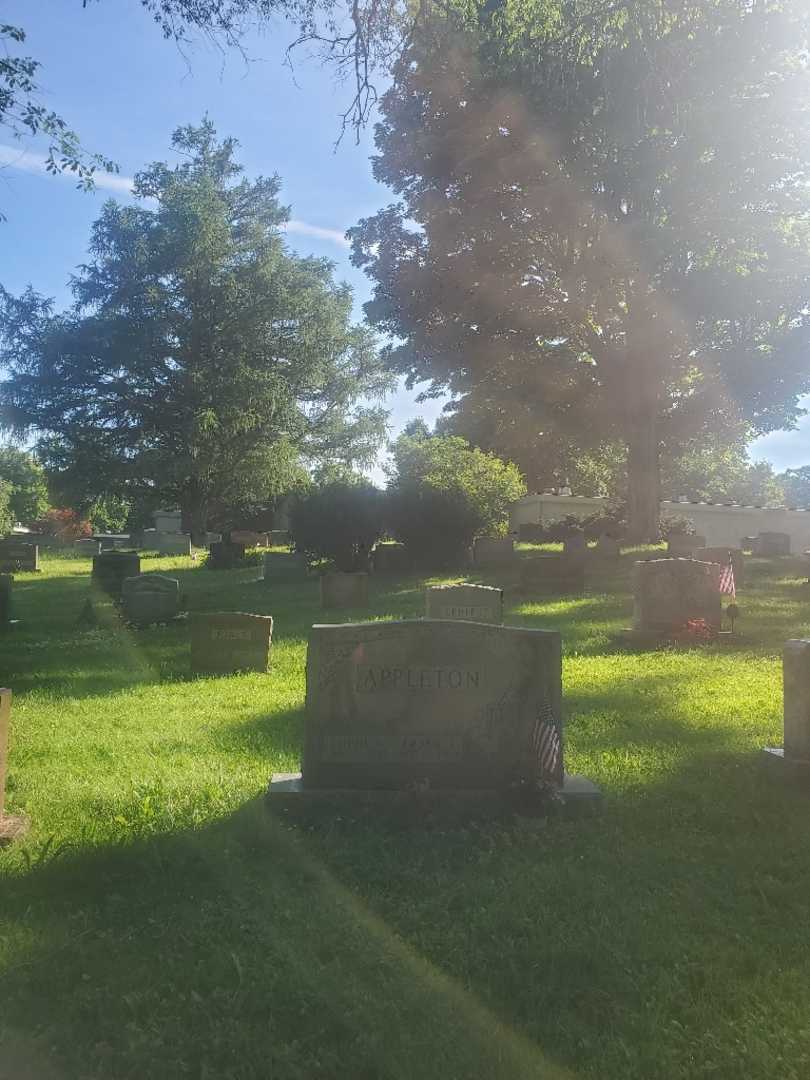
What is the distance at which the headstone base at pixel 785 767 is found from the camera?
5559 mm

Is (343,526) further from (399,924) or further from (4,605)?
(399,924)

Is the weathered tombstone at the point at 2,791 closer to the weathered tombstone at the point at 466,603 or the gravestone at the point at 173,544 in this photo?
the weathered tombstone at the point at 466,603

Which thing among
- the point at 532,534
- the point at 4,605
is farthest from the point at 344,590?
the point at 532,534

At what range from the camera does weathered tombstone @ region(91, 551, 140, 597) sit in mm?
20484

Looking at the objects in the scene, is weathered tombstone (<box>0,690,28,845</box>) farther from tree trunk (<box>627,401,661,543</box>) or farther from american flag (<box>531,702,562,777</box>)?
tree trunk (<box>627,401,661,543</box>)

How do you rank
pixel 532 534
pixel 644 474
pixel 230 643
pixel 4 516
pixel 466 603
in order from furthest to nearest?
pixel 4 516, pixel 532 534, pixel 644 474, pixel 466 603, pixel 230 643

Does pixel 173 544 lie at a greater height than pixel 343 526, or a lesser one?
lesser

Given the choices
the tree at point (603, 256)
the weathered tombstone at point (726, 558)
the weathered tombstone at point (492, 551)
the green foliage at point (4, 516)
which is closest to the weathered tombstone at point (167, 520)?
the green foliage at point (4, 516)

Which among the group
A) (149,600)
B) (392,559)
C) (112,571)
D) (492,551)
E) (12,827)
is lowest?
(12,827)

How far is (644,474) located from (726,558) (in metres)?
6.29

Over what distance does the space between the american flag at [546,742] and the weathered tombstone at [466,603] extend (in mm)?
5608

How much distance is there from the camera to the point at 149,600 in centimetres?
1584

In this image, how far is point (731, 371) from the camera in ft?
89.7

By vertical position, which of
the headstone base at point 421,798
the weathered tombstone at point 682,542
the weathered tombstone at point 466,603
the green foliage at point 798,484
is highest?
the green foliage at point 798,484
